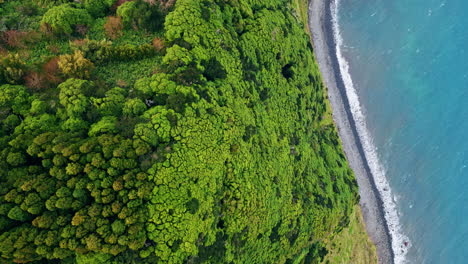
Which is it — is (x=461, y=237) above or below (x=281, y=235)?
below

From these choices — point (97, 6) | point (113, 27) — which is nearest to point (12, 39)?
point (97, 6)

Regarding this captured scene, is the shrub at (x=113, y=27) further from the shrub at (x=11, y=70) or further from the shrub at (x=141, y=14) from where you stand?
the shrub at (x=11, y=70)

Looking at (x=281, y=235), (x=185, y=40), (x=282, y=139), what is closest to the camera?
(x=185, y=40)

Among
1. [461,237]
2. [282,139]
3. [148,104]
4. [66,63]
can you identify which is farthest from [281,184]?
[461,237]

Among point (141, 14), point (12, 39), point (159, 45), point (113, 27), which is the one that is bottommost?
point (159, 45)

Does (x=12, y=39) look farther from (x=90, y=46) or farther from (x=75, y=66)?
(x=75, y=66)

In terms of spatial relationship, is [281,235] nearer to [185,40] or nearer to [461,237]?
[185,40]

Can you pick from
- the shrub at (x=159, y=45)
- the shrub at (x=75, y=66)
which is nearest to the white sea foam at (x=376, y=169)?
the shrub at (x=159, y=45)
